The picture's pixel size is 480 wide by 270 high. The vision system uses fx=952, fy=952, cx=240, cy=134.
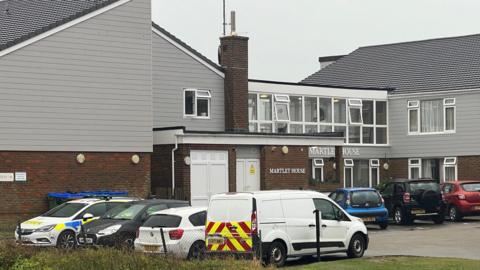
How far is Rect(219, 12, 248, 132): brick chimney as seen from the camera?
1607 inches

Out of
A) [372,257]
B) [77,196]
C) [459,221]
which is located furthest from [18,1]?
[372,257]

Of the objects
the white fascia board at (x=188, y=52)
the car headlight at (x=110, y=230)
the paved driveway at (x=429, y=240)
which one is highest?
the white fascia board at (x=188, y=52)

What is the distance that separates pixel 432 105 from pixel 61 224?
25992 millimetres

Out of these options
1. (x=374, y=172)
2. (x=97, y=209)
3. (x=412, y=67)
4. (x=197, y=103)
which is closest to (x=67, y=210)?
(x=97, y=209)

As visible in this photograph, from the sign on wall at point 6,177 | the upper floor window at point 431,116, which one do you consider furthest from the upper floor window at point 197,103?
the upper floor window at point 431,116

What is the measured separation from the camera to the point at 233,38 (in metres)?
40.8

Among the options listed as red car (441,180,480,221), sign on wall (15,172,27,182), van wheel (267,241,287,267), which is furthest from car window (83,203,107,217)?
red car (441,180,480,221)

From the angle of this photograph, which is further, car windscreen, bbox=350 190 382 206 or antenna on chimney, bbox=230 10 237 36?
antenna on chimney, bbox=230 10 237 36

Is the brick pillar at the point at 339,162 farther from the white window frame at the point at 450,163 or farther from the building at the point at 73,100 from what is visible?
the building at the point at 73,100

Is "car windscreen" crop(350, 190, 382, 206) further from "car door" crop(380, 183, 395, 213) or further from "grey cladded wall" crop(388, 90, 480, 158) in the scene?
"grey cladded wall" crop(388, 90, 480, 158)

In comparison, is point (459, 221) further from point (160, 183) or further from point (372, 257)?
point (372, 257)

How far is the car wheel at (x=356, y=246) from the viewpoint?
22469mm

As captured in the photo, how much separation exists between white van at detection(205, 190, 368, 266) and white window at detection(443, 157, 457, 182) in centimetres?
2452

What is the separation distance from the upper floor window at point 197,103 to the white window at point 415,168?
12.4 meters
